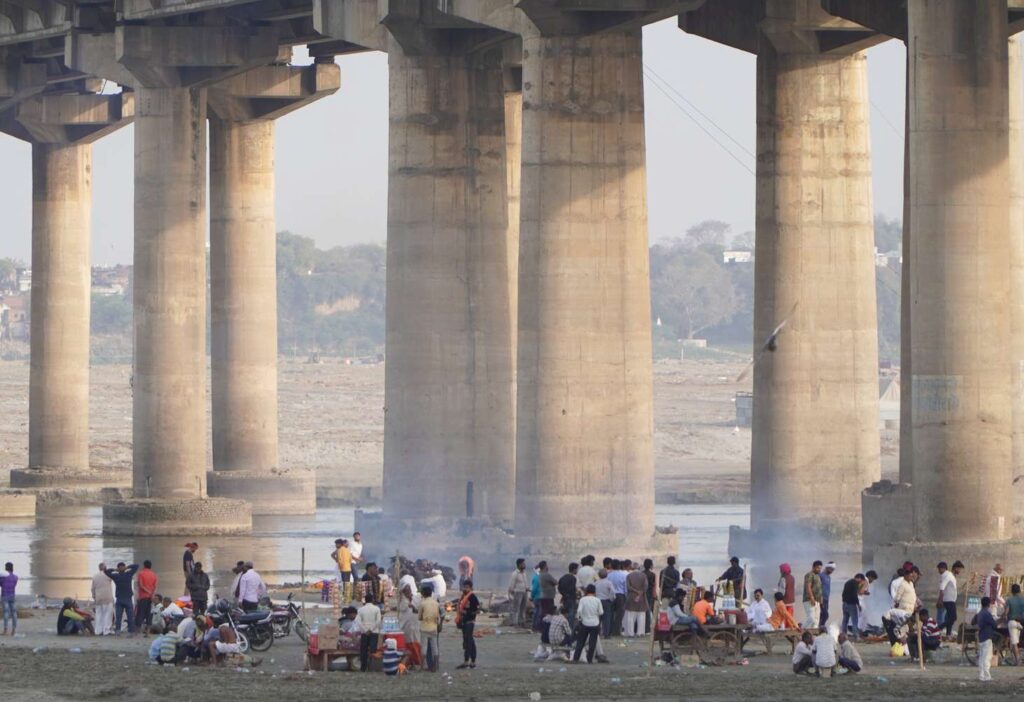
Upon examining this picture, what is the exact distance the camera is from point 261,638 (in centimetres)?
4272

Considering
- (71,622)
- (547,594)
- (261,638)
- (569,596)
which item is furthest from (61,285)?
(569,596)

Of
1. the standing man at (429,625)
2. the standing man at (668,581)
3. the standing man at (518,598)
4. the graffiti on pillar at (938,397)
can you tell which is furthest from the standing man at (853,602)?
the standing man at (429,625)

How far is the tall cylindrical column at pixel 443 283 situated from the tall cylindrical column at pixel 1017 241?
11.1 metres

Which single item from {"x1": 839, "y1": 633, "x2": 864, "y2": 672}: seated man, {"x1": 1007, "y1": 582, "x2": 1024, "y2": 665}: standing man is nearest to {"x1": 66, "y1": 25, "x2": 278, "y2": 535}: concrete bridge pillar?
{"x1": 1007, "y1": 582, "x2": 1024, "y2": 665}: standing man

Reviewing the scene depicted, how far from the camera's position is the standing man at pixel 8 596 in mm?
45781

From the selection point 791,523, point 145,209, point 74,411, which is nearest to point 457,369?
point 791,523

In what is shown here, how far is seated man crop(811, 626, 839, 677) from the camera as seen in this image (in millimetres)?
38969

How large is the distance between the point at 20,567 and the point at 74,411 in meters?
27.5

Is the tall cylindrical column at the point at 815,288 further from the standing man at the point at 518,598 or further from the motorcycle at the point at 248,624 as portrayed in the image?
the motorcycle at the point at 248,624

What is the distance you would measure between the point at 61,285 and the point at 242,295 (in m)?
10.7

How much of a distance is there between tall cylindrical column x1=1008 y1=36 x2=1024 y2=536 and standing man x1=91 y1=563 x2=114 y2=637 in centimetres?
2106

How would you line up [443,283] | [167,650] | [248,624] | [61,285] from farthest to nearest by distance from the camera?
[61,285] < [443,283] < [248,624] < [167,650]

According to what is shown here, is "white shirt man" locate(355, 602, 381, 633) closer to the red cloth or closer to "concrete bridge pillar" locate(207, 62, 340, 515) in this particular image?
the red cloth

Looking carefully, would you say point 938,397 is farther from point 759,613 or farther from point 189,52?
point 189,52
